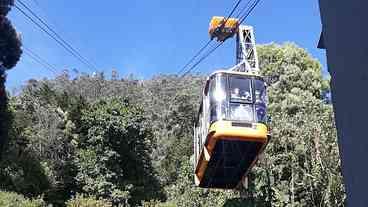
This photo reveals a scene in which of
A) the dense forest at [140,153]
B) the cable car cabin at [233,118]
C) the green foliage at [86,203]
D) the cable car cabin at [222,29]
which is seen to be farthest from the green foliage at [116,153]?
the cable car cabin at [233,118]

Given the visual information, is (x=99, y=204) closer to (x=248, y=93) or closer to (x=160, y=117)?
(x=248, y=93)

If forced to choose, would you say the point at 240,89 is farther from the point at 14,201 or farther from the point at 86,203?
the point at 86,203

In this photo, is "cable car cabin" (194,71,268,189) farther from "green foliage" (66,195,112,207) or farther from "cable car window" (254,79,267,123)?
"green foliage" (66,195,112,207)

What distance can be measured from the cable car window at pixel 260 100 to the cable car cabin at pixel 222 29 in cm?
295

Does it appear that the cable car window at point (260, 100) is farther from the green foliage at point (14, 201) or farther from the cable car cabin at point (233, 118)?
the green foliage at point (14, 201)

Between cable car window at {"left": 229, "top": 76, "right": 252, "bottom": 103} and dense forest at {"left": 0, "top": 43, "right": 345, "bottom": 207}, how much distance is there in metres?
4.69

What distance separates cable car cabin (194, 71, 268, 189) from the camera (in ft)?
38.8

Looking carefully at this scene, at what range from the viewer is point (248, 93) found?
12242 millimetres

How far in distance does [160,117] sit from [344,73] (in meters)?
40.5

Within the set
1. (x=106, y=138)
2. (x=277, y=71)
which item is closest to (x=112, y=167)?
(x=106, y=138)

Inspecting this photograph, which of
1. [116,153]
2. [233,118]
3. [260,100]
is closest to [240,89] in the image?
[260,100]

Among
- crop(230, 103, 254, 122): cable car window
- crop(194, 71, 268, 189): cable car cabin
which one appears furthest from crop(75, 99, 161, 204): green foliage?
crop(230, 103, 254, 122): cable car window

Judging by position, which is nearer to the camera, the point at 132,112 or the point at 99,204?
the point at 99,204

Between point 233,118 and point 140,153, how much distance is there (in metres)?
14.6
